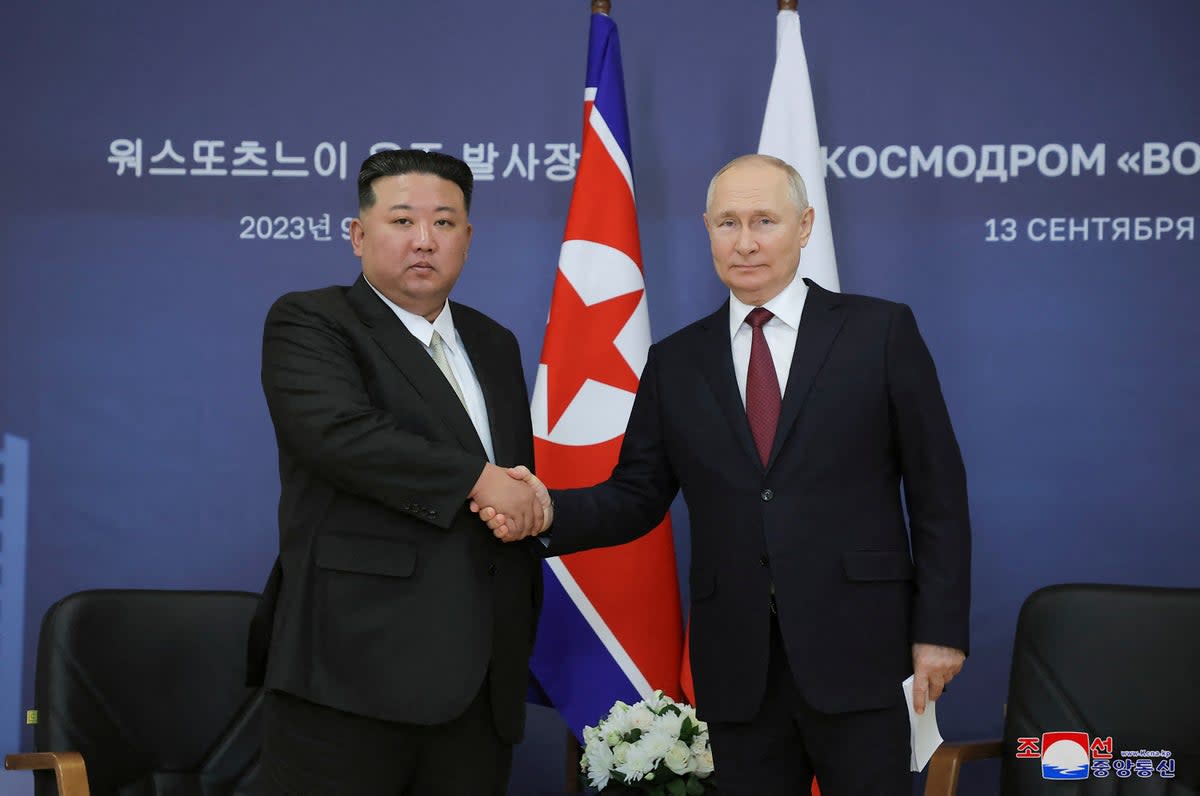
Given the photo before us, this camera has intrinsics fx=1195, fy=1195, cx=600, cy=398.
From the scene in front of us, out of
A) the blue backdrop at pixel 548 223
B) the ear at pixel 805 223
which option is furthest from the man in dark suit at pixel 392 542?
the blue backdrop at pixel 548 223

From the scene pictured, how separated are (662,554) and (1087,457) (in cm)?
137

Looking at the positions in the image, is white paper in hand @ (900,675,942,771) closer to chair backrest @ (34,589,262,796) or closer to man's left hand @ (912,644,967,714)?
man's left hand @ (912,644,967,714)

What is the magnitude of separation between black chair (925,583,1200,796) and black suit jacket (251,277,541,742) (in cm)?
116

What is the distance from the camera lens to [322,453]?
7.42 feet

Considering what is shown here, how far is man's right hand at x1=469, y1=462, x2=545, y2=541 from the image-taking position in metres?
2.29

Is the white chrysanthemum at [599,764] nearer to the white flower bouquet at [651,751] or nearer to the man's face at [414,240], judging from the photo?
the white flower bouquet at [651,751]

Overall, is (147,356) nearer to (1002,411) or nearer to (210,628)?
(210,628)

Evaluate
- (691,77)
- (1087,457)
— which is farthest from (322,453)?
(1087,457)

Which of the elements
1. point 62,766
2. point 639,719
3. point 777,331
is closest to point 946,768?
point 639,719

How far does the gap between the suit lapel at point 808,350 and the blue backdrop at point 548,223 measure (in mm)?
A: 1442

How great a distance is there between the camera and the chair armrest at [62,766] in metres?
2.42

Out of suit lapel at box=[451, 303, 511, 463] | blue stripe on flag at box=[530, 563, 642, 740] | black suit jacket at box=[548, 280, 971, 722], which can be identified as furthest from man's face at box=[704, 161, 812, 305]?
blue stripe on flag at box=[530, 563, 642, 740]

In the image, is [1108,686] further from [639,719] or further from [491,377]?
[491,377]

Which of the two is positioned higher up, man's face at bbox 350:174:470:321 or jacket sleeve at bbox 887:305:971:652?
man's face at bbox 350:174:470:321
